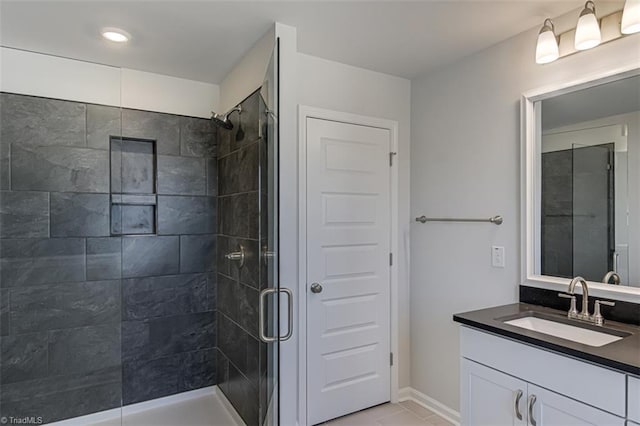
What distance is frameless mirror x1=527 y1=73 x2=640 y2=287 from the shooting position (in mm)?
1665

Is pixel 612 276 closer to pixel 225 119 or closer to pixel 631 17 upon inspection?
pixel 631 17

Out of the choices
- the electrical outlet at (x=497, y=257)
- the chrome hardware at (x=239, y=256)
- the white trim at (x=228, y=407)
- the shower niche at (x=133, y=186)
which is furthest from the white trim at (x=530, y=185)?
the shower niche at (x=133, y=186)

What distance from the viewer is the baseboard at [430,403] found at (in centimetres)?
246

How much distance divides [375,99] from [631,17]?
1.49 meters

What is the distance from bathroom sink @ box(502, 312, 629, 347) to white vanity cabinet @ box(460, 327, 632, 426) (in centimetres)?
19

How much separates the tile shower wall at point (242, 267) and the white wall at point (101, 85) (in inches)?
16.2

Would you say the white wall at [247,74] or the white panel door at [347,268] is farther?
the white panel door at [347,268]

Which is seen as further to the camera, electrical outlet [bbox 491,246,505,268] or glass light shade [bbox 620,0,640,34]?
electrical outlet [bbox 491,246,505,268]

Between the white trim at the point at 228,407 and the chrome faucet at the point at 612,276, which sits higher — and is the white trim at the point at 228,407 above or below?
below

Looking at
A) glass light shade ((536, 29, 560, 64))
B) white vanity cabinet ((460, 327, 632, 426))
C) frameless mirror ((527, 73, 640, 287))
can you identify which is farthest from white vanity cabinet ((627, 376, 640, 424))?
glass light shade ((536, 29, 560, 64))

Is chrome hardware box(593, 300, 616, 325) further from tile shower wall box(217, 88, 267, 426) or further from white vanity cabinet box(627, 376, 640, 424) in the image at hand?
tile shower wall box(217, 88, 267, 426)

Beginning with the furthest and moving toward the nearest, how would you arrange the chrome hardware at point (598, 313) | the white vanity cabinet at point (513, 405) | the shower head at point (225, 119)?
the shower head at point (225, 119) < the chrome hardware at point (598, 313) < the white vanity cabinet at point (513, 405)

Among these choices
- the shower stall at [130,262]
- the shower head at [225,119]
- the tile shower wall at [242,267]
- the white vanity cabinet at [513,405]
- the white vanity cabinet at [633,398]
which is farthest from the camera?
the shower head at [225,119]

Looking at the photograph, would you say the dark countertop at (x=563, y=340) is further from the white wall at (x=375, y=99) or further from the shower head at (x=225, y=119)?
the shower head at (x=225, y=119)
